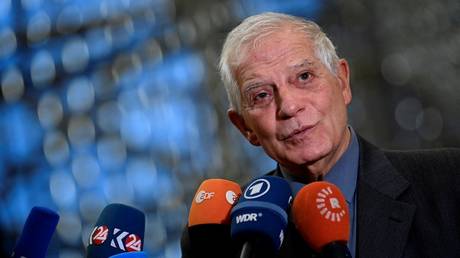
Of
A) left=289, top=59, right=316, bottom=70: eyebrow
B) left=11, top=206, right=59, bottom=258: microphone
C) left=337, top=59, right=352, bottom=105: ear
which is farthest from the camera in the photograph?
left=337, top=59, right=352, bottom=105: ear

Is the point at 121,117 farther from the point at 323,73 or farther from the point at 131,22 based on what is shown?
the point at 323,73

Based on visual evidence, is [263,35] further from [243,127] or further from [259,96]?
[243,127]

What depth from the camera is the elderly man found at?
1492mm

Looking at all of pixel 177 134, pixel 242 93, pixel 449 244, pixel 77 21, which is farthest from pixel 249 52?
pixel 77 21

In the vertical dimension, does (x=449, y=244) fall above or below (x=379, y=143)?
above

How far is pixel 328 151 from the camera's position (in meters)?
1.57

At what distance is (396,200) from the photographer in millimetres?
1539

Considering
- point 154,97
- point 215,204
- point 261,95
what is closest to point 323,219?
point 215,204

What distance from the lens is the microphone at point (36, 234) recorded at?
0.97 m

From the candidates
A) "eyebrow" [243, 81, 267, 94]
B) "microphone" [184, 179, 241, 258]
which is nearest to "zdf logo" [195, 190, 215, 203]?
"microphone" [184, 179, 241, 258]

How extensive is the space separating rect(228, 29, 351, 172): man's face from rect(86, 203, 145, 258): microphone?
437mm

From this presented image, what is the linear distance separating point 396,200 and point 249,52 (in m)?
0.45

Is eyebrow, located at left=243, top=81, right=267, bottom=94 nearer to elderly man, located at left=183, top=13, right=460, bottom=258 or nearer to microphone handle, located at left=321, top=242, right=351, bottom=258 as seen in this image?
elderly man, located at left=183, top=13, right=460, bottom=258

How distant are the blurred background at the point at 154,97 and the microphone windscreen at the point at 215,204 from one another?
1.16 metres
